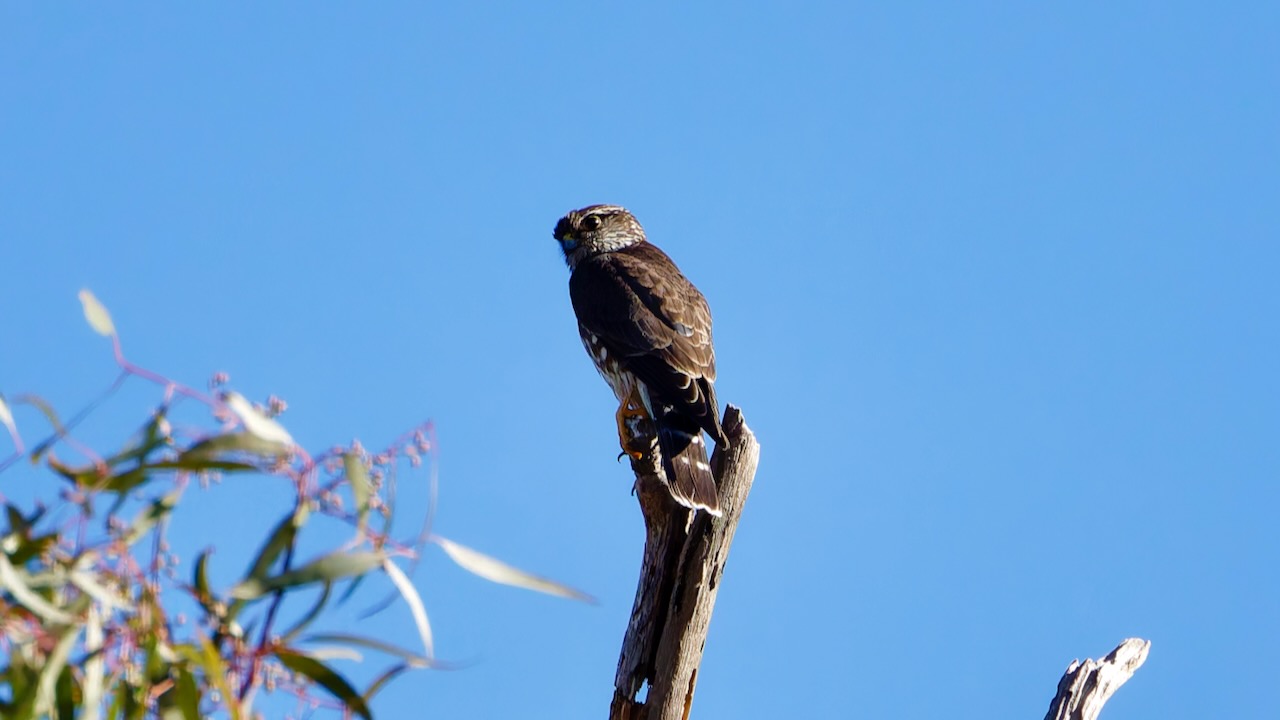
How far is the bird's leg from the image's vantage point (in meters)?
5.02

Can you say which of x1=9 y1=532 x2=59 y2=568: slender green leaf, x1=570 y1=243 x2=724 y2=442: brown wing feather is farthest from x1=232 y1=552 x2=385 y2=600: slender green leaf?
x1=570 y1=243 x2=724 y2=442: brown wing feather

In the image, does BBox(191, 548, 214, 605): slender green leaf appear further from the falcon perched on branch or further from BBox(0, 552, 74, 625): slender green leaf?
the falcon perched on branch

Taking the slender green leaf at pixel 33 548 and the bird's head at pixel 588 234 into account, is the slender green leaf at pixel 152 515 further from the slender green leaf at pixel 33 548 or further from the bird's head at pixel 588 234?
the bird's head at pixel 588 234

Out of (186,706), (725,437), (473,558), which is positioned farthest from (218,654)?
(725,437)

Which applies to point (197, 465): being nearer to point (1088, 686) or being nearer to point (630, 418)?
point (1088, 686)

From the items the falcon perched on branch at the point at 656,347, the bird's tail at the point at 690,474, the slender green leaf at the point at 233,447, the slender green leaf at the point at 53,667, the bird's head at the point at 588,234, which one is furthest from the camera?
the bird's head at the point at 588,234

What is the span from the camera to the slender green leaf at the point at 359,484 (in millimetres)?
1881

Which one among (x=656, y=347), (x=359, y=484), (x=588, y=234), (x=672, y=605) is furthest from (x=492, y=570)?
(x=588, y=234)

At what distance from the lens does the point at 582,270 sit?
6188mm

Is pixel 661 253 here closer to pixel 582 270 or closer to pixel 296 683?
pixel 582 270

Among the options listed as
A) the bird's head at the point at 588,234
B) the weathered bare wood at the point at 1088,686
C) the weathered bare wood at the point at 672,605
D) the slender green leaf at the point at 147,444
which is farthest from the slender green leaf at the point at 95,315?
the bird's head at the point at 588,234

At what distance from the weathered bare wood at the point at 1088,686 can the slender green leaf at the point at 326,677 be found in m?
2.35

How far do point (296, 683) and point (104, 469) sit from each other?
377mm

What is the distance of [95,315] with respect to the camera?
6.41 ft
